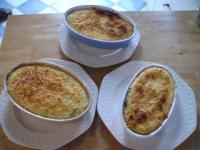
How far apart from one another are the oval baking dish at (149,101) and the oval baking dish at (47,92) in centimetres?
11

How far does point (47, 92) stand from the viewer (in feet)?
2.60

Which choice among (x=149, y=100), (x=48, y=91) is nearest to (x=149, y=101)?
(x=149, y=100)

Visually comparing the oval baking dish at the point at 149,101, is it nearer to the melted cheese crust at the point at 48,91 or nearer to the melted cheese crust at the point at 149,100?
the melted cheese crust at the point at 149,100

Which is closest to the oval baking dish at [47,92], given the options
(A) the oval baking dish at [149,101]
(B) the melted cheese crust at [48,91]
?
(B) the melted cheese crust at [48,91]

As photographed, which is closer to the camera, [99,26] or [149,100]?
[149,100]

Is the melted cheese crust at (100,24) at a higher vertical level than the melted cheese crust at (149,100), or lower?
higher

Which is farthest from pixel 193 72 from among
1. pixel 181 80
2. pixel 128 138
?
pixel 128 138

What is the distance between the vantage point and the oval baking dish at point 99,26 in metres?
0.91

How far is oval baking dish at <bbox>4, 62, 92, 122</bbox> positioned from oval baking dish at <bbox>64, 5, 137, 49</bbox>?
13cm

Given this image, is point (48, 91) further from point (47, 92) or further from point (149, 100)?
point (149, 100)

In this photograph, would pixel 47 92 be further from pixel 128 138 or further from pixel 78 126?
pixel 128 138

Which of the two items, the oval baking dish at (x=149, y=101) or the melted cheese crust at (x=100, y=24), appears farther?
the melted cheese crust at (x=100, y=24)

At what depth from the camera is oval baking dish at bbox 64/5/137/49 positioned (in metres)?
0.91

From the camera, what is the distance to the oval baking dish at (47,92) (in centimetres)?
76
